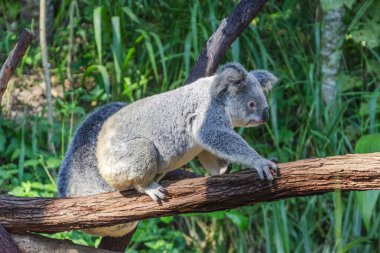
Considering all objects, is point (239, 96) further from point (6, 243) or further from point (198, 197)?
point (6, 243)

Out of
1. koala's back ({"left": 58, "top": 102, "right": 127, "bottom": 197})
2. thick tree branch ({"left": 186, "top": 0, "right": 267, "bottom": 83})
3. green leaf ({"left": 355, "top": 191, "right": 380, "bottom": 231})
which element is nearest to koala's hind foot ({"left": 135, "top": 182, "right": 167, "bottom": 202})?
koala's back ({"left": 58, "top": 102, "right": 127, "bottom": 197})

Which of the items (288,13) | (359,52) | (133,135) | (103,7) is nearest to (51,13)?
(103,7)

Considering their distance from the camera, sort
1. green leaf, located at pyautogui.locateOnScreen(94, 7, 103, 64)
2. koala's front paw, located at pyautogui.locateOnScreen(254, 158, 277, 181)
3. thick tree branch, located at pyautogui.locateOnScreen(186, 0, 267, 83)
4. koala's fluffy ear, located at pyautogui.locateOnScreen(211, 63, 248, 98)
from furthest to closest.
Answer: green leaf, located at pyautogui.locateOnScreen(94, 7, 103, 64) < thick tree branch, located at pyautogui.locateOnScreen(186, 0, 267, 83) < koala's fluffy ear, located at pyautogui.locateOnScreen(211, 63, 248, 98) < koala's front paw, located at pyautogui.locateOnScreen(254, 158, 277, 181)

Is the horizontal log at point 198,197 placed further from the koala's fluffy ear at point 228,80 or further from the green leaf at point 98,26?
the green leaf at point 98,26

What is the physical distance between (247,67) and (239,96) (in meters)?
2.44

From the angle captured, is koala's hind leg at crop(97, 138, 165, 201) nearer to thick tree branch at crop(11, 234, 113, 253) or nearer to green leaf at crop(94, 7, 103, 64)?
thick tree branch at crop(11, 234, 113, 253)

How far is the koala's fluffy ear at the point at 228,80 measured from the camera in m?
3.92

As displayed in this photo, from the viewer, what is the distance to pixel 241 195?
10.7ft

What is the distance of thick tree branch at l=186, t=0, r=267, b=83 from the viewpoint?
450 centimetres

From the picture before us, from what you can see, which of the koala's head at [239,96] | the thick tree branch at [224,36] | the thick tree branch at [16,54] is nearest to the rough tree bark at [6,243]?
the thick tree branch at [16,54]

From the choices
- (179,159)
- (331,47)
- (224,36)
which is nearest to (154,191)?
(179,159)

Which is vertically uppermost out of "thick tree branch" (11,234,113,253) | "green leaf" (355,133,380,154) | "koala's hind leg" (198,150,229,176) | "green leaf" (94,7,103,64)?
"green leaf" (94,7,103,64)

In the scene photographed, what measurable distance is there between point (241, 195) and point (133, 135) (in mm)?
829

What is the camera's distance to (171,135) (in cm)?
386
